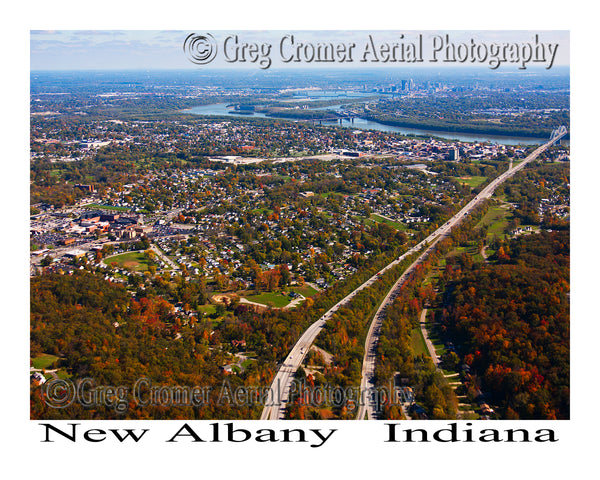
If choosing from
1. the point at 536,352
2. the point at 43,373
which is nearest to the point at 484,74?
the point at 536,352

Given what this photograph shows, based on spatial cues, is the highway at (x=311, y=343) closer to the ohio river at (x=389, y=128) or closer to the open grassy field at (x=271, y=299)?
the open grassy field at (x=271, y=299)

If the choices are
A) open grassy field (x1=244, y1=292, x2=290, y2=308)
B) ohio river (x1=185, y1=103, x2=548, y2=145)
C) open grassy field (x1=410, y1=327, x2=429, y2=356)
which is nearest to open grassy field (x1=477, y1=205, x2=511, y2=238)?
open grassy field (x1=410, y1=327, x2=429, y2=356)

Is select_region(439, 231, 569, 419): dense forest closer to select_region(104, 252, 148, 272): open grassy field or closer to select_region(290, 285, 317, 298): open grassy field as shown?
select_region(290, 285, 317, 298): open grassy field

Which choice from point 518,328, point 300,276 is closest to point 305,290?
point 300,276

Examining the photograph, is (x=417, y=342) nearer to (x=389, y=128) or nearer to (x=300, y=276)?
(x=300, y=276)

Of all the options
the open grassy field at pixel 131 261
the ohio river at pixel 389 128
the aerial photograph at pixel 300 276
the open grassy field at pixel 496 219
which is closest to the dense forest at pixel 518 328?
the aerial photograph at pixel 300 276

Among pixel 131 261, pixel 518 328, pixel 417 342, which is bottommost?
pixel 417 342
